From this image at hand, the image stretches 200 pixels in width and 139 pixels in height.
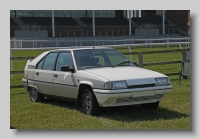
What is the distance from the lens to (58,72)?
9.02 metres

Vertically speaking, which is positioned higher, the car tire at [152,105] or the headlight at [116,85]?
the headlight at [116,85]

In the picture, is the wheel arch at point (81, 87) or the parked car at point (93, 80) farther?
the wheel arch at point (81, 87)

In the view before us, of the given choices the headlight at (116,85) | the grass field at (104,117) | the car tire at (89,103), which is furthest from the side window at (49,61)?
the headlight at (116,85)

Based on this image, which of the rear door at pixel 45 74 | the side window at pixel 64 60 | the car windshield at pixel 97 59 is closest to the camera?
the car windshield at pixel 97 59

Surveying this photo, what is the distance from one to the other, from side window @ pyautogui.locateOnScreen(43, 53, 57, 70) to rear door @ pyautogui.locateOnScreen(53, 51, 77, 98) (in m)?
0.21

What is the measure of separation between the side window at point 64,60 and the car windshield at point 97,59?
0.19m

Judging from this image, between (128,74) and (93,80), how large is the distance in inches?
27.8

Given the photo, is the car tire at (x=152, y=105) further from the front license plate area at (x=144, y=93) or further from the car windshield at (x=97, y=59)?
the car windshield at (x=97, y=59)

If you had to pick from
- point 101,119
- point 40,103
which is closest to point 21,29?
point 40,103

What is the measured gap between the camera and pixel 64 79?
878 cm

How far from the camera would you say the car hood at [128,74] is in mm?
7676

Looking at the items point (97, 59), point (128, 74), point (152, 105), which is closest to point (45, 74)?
point (97, 59)

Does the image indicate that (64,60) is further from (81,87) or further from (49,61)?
(81,87)

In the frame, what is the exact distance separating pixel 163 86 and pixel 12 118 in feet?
10.5
